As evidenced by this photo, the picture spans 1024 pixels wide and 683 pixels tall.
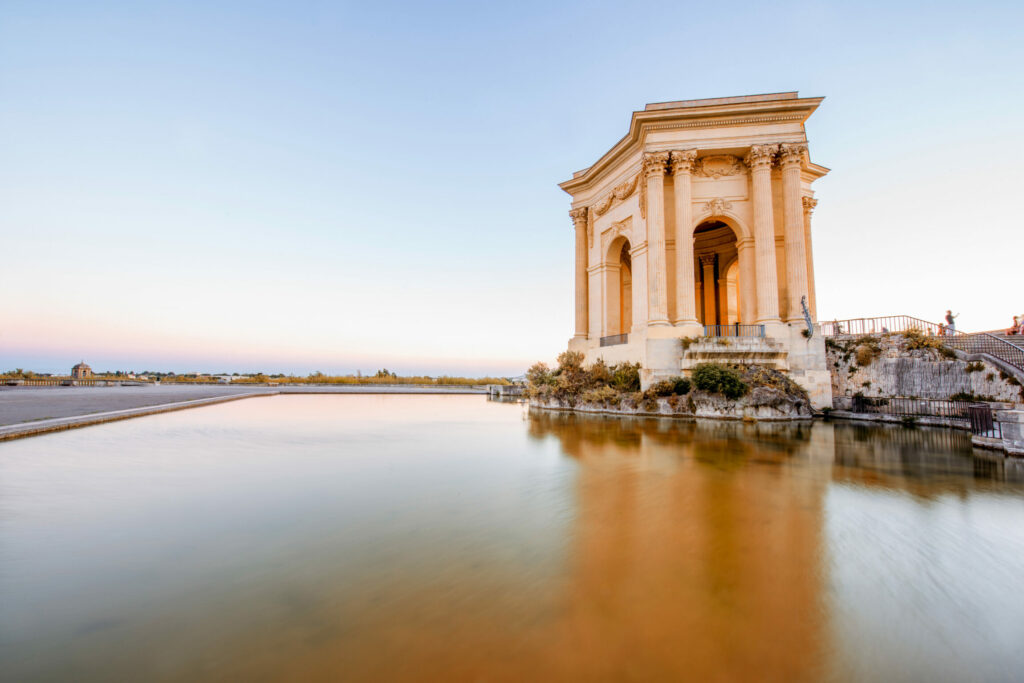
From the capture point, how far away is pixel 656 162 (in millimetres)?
16312

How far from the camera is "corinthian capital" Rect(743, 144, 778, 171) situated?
15.8 m

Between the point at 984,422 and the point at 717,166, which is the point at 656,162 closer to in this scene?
the point at 717,166

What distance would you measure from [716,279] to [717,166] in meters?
8.56

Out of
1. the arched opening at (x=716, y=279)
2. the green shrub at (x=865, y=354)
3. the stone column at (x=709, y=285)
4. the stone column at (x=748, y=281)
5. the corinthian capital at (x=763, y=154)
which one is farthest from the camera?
the stone column at (x=709, y=285)

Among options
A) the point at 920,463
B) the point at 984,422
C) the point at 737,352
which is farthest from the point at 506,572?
the point at 737,352

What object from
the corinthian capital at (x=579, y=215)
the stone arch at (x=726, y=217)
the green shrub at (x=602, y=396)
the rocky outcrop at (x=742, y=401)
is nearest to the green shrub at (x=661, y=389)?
the rocky outcrop at (x=742, y=401)

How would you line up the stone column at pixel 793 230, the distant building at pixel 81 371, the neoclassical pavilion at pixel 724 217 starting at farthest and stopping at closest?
the distant building at pixel 81 371 → the stone column at pixel 793 230 → the neoclassical pavilion at pixel 724 217

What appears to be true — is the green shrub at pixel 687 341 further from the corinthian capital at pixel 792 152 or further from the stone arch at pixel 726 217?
the corinthian capital at pixel 792 152

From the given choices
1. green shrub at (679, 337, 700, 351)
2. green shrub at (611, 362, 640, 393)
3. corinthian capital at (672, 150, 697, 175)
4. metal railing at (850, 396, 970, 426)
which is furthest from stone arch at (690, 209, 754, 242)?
metal railing at (850, 396, 970, 426)

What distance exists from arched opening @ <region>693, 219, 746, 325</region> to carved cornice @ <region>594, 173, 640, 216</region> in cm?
618

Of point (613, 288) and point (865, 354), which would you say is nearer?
point (865, 354)

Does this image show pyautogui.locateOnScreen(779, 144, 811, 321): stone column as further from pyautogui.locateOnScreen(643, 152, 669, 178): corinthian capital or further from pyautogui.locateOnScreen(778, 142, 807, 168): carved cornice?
pyautogui.locateOnScreen(643, 152, 669, 178): corinthian capital

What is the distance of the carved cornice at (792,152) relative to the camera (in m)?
15.7

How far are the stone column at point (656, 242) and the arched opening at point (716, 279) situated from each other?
8.17 meters
